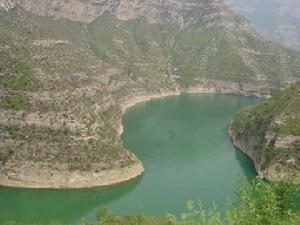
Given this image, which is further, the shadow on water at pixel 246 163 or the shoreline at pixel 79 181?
the shadow on water at pixel 246 163

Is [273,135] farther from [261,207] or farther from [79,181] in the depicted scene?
[261,207]

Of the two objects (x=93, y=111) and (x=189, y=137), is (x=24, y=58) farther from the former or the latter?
(x=189, y=137)

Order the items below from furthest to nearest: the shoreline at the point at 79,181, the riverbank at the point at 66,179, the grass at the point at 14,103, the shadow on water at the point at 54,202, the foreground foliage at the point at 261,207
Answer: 1. the grass at the point at 14,103
2. the riverbank at the point at 66,179
3. the shoreline at the point at 79,181
4. the shadow on water at the point at 54,202
5. the foreground foliage at the point at 261,207

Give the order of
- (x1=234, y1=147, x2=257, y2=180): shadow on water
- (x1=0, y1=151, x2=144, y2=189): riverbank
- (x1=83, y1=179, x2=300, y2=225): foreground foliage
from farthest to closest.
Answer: (x1=234, y1=147, x2=257, y2=180): shadow on water
(x1=0, y1=151, x2=144, y2=189): riverbank
(x1=83, y1=179, x2=300, y2=225): foreground foliage

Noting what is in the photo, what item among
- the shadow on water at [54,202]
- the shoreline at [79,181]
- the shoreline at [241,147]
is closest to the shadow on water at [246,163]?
the shoreline at [241,147]

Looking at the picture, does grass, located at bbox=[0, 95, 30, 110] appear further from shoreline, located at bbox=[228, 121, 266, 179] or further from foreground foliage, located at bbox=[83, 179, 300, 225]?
foreground foliage, located at bbox=[83, 179, 300, 225]

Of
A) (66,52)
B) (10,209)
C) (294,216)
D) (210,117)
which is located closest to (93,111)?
(66,52)

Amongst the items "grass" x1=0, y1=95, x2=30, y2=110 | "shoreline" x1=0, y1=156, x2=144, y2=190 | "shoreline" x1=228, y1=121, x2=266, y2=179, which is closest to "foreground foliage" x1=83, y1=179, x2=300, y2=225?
"shoreline" x1=0, y1=156, x2=144, y2=190

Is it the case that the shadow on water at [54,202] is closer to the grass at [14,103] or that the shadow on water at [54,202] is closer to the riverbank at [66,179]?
the riverbank at [66,179]
